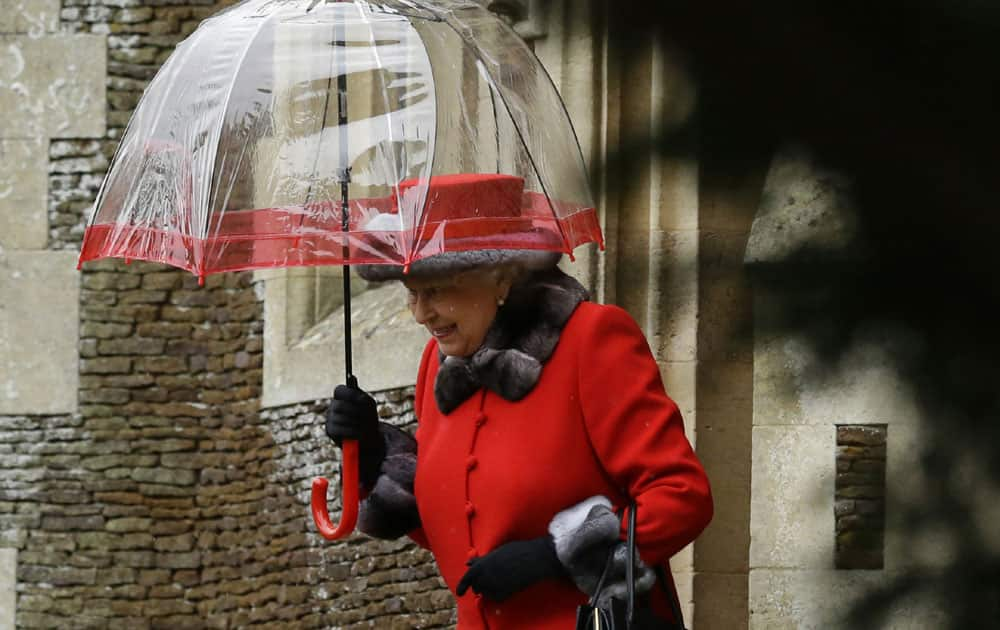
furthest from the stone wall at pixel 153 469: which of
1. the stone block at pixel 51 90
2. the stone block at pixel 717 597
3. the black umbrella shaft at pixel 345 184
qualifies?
the black umbrella shaft at pixel 345 184

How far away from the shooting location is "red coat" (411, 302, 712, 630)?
2.82m

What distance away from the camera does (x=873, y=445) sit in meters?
1.10

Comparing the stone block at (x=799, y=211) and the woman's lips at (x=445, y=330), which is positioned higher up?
the stone block at (x=799, y=211)

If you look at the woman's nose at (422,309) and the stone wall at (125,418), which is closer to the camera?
the woman's nose at (422,309)

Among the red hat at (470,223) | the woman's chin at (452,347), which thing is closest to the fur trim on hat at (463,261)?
the red hat at (470,223)

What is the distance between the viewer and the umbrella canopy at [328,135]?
120 inches

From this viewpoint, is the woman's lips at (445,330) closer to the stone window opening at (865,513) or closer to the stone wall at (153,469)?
the stone window opening at (865,513)

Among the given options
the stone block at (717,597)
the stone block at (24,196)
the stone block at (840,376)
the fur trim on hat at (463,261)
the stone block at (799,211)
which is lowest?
the stone block at (717,597)

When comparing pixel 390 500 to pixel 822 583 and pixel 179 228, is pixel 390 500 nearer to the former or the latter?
pixel 179 228

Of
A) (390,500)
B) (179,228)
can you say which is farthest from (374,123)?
(390,500)

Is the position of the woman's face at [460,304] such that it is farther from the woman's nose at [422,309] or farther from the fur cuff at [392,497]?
the fur cuff at [392,497]

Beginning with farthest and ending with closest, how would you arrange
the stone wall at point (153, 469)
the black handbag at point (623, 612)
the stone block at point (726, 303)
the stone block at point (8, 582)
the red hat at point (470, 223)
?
the stone block at point (8, 582) < the stone wall at point (153, 469) < the red hat at point (470, 223) < the black handbag at point (623, 612) < the stone block at point (726, 303)

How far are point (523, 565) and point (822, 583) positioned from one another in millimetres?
1761

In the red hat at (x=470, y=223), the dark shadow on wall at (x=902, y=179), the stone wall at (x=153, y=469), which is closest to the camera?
the dark shadow on wall at (x=902, y=179)
